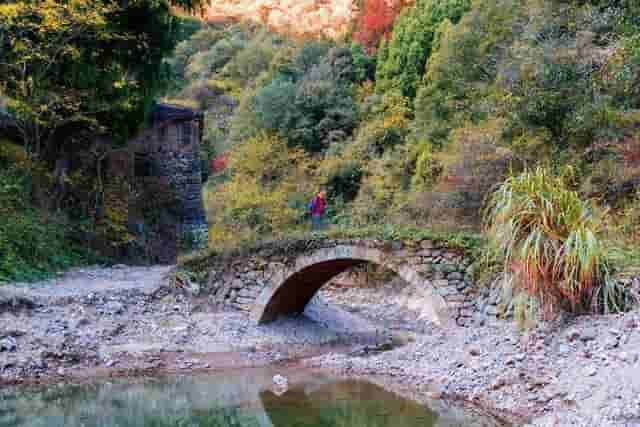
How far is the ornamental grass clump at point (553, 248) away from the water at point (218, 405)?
202 cm

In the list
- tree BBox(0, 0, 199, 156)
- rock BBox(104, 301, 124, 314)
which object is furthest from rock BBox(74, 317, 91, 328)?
tree BBox(0, 0, 199, 156)

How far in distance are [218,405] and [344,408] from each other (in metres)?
1.89

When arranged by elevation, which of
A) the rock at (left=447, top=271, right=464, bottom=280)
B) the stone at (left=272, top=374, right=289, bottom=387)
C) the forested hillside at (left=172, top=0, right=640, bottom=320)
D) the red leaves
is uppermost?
the forested hillside at (left=172, top=0, right=640, bottom=320)

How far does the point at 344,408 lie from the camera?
31.3 feet

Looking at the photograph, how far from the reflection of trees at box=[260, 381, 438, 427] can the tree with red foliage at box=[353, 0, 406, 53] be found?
28.1 metres

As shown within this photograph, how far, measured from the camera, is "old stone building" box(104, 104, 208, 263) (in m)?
19.3

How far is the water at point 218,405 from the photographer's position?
891cm

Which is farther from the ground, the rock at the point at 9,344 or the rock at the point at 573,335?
the rock at the point at 573,335

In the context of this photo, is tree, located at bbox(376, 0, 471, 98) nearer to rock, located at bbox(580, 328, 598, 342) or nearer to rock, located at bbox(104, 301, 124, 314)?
rock, located at bbox(104, 301, 124, 314)

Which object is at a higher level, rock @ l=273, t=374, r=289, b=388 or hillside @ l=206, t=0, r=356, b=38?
hillside @ l=206, t=0, r=356, b=38

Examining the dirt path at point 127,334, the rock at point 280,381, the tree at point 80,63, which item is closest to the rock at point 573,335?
Result: the rock at point 280,381

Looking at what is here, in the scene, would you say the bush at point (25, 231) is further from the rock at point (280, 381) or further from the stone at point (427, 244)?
the stone at point (427, 244)

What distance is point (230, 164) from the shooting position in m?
30.3

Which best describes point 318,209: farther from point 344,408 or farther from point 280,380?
point 344,408
